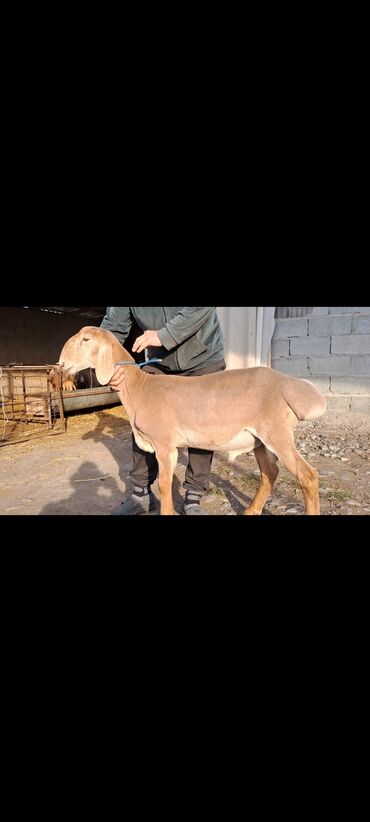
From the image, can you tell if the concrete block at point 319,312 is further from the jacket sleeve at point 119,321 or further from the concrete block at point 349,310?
the jacket sleeve at point 119,321

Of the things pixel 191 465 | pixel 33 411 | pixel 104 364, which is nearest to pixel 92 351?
pixel 104 364

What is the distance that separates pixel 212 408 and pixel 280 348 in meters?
3.08

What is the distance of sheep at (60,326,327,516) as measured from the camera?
5.39ft

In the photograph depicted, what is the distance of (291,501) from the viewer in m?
2.49

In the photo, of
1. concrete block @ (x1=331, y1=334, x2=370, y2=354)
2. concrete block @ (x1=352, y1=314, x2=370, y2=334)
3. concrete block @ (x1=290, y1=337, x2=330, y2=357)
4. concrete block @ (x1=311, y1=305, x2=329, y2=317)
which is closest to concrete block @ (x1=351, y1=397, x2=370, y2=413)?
concrete block @ (x1=331, y1=334, x2=370, y2=354)

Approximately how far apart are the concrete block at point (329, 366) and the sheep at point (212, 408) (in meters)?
2.63

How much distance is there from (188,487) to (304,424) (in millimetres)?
2408

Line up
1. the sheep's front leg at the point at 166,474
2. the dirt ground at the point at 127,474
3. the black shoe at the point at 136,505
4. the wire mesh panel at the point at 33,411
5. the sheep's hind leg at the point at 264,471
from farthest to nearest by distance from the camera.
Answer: the wire mesh panel at the point at 33,411
the dirt ground at the point at 127,474
the black shoe at the point at 136,505
the sheep's hind leg at the point at 264,471
the sheep's front leg at the point at 166,474

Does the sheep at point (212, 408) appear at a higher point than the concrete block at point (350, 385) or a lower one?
higher

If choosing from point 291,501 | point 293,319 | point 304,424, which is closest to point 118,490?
point 291,501

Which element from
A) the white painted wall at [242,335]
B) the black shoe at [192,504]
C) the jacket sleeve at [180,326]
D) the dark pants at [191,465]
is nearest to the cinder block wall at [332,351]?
the white painted wall at [242,335]

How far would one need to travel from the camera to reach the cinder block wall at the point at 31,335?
647 centimetres

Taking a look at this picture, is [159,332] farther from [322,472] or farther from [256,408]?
[322,472]
